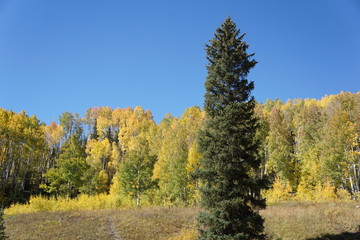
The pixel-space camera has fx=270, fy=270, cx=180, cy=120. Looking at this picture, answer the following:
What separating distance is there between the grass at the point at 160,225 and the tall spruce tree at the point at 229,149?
3660mm

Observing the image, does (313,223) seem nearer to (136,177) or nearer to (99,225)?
(99,225)

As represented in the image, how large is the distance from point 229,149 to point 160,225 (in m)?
9.66

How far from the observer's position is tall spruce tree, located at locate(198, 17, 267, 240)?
491 inches

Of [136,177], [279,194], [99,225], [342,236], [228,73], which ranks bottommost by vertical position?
[99,225]

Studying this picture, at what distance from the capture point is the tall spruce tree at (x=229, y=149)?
40.9 feet

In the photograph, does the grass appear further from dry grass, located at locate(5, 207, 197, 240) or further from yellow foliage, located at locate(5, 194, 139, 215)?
yellow foliage, located at locate(5, 194, 139, 215)

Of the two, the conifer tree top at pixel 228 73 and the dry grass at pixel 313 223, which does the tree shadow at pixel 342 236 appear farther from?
the conifer tree top at pixel 228 73

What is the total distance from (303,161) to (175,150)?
59.8 ft

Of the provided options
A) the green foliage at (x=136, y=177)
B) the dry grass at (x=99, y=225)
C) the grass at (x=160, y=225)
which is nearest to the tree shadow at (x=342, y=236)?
the grass at (x=160, y=225)

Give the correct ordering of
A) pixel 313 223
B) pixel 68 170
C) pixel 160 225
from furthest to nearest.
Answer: pixel 68 170 < pixel 160 225 < pixel 313 223

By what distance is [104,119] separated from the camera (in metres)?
76.1

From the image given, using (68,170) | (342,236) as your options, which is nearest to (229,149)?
(342,236)

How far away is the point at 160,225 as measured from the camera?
1922 cm

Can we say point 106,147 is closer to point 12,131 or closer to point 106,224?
point 12,131
